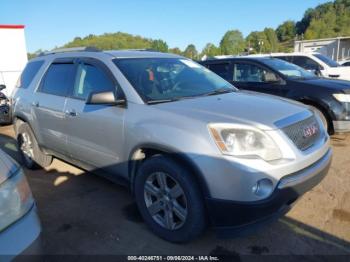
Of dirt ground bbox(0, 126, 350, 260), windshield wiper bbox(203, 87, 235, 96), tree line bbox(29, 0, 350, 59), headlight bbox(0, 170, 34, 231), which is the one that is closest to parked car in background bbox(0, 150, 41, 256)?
headlight bbox(0, 170, 34, 231)

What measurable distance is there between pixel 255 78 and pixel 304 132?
13.5 feet

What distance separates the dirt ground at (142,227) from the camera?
296 cm

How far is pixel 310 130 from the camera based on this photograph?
120 inches

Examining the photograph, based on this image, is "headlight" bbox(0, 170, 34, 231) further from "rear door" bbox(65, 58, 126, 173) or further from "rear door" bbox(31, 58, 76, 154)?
"rear door" bbox(31, 58, 76, 154)

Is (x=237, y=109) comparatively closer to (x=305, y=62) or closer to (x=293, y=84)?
(x=293, y=84)

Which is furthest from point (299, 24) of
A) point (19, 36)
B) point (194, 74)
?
point (194, 74)

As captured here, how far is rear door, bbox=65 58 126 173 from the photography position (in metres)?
3.41

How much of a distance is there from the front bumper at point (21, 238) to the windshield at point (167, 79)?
5.17 ft

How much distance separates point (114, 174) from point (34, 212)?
148 centimetres

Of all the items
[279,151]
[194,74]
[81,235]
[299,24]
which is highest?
[299,24]

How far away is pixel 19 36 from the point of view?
16.6m

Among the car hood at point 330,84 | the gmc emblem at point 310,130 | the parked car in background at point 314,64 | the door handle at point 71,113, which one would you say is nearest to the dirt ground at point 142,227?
the gmc emblem at point 310,130

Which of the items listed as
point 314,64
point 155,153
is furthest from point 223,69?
point 314,64

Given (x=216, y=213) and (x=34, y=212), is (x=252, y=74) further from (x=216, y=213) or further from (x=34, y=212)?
(x=34, y=212)
